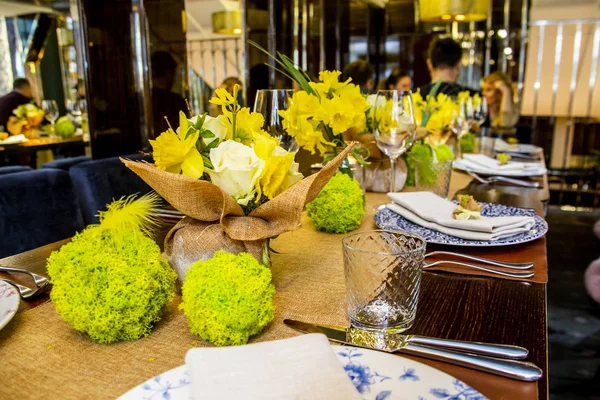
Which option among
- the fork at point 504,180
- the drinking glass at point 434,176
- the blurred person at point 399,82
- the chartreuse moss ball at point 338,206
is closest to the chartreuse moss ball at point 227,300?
the chartreuse moss ball at point 338,206

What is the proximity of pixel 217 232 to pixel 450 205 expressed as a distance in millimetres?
640

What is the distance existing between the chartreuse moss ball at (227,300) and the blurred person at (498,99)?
450 centimetres

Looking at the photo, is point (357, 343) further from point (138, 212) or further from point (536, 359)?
point (138, 212)

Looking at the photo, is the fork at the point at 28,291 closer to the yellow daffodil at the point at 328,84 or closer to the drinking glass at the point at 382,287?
the drinking glass at the point at 382,287

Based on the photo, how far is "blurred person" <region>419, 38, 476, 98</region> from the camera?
3.79 metres

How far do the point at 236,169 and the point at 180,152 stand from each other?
8 cm

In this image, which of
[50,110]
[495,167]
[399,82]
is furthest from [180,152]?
[399,82]

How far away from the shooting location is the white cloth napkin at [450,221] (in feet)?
3.23

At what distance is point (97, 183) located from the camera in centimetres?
166

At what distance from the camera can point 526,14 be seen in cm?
628

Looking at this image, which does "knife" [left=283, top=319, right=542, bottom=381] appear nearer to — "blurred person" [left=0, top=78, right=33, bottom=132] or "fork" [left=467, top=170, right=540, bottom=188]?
"fork" [left=467, top=170, right=540, bottom=188]

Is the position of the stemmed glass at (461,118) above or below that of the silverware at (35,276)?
above

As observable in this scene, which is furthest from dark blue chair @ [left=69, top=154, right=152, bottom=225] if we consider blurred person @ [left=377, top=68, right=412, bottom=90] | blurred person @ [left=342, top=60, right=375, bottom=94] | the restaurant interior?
blurred person @ [left=377, top=68, right=412, bottom=90]

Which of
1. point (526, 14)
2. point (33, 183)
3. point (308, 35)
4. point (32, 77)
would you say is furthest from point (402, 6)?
point (33, 183)
